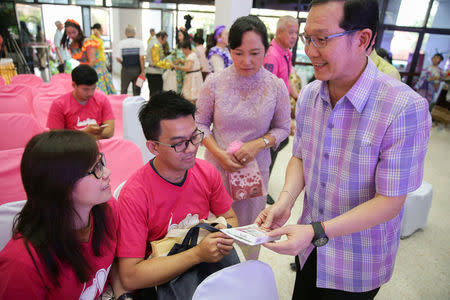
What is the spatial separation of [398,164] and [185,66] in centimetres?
459

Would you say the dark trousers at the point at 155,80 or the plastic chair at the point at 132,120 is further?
the dark trousers at the point at 155,80

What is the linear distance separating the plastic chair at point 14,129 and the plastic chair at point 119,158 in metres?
0.70

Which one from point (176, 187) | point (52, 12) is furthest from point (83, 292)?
point (52, 12)

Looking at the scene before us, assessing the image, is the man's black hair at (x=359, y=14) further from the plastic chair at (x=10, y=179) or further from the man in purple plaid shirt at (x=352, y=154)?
the plastic chair at (x=10, y=179)

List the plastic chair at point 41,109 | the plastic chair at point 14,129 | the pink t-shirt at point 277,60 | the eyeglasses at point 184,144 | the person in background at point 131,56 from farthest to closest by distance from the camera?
the person in background at point 131,56 < the plastic chair at point 41,109 < the pink t-shirt at point 277,60 < the plastic chair at point 14,129 < the eyeglasses at point 184,144

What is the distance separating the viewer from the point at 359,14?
0.83 meters

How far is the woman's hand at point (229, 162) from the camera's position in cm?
164

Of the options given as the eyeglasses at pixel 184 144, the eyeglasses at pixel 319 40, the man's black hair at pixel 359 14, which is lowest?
the eyeglasses at pixel 184 144

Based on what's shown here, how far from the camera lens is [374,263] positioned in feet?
3.39

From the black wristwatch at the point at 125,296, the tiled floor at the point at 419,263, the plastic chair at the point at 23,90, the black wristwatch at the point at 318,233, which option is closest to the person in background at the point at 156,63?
the plastic chair at the point at 23,90

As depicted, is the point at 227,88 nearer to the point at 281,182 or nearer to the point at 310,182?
the point at 310,182

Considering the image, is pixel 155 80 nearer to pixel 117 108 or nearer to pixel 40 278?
pixel 117 108

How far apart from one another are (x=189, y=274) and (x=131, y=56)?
5222 mm

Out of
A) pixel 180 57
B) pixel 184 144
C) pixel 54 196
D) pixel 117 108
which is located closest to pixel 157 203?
pixel 184 144
